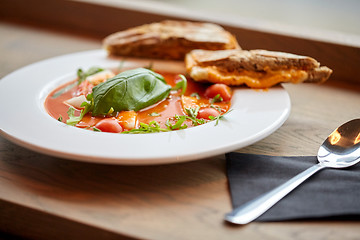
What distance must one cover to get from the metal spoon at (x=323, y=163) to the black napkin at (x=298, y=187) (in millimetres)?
27

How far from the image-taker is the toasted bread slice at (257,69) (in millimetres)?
2609

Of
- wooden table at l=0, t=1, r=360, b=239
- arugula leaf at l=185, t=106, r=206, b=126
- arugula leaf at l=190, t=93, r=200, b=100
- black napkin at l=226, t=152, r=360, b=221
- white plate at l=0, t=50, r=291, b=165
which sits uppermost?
white plate at l=0, t=50, r=291, b=165

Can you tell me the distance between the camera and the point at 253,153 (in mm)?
2182

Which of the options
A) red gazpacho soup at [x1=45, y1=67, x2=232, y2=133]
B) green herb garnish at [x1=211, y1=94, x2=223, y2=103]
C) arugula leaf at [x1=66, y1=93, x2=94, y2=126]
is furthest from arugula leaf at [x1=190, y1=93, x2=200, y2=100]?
Result: arugula leaf at [x1=66, y1=93, x2=94, y2=126]

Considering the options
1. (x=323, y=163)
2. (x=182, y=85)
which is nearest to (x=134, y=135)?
(x=182, y=85)

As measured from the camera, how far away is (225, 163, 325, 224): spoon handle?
1.69 metres

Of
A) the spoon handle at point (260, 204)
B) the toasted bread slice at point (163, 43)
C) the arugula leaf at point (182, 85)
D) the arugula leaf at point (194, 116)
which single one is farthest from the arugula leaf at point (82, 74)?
the spoon handle at point (260, 204)

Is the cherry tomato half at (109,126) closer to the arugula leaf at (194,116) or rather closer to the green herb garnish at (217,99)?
the arugula leaf at (194,116)

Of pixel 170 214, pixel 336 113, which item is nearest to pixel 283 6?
pixel 336 113

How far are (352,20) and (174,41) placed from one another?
197 cm

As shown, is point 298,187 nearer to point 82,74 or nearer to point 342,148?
point 342,148

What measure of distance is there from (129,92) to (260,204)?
3.32ft

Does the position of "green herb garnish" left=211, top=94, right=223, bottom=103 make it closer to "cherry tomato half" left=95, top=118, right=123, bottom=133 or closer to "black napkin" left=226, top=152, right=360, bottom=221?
"black napkin" left=226, top=152, right=360, bottom=221

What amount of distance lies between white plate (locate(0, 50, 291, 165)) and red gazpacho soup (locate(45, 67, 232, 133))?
9 cm
